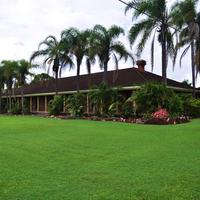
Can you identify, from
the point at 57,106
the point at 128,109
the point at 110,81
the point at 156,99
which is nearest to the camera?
the point at 156,99

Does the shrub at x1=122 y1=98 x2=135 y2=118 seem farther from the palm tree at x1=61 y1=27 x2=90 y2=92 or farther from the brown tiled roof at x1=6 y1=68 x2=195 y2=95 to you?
the palm tree at x1=61 y1=27 x2=90 y2=92

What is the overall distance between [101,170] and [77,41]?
2647cm

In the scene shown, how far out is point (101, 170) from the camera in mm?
8133

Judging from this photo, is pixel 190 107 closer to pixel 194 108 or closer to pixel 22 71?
pixel 194 108

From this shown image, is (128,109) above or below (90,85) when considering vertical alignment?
below

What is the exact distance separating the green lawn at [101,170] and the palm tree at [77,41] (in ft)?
69.8

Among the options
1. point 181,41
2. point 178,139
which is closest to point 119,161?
point 178,139

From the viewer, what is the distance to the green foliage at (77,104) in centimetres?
3112

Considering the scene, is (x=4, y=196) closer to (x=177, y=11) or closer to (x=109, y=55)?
(x=177, y=11)

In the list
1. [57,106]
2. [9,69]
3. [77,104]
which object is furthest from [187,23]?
[9,69]

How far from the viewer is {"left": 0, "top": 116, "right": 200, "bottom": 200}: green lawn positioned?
20.6 ft

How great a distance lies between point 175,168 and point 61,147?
4.64m

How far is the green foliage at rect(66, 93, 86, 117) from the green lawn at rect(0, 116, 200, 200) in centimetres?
1821

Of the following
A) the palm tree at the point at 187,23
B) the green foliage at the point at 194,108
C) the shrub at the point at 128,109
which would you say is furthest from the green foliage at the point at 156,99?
the palm tree at the point at 187,23
